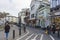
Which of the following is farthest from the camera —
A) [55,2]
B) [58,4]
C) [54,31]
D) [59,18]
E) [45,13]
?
[45,13]

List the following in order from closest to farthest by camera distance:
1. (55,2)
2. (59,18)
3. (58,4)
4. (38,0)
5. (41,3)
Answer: (59,18) < (58,4) < (55,2) < (41,3) < (38,0)

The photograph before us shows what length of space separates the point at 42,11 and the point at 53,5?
975 inches

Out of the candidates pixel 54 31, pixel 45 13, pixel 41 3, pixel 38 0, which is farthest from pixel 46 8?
pixel 54 31

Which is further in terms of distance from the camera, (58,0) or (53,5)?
(53,5)

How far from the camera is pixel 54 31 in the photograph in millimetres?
42219

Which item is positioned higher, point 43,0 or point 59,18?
point 43,0

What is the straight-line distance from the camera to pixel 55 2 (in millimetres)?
64938

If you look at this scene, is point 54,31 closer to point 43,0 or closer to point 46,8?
point 46,8

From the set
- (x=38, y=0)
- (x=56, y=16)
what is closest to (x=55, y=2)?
(x=56, y=16)

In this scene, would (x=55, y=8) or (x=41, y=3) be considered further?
(x=41, y=3)

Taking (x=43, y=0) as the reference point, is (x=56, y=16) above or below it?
below

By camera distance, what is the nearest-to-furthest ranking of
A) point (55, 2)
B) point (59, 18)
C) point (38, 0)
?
point (59, 18), point (55, 2), point (38, 0)

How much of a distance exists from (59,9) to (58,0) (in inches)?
138

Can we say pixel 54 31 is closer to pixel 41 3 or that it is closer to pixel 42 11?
pixel 42 11
